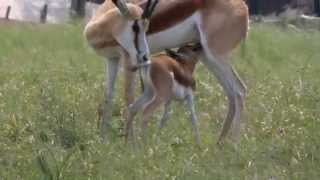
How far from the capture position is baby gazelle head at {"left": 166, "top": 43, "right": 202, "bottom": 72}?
9672 millimetres

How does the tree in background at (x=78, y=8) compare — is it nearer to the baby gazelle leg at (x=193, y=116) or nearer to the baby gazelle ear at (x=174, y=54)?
the baby gazelle ear at (x=174, y=54)

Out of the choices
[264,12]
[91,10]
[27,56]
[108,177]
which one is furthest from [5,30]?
[264,12]

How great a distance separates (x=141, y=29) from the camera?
29.3 ft

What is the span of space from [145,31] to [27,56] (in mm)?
6301

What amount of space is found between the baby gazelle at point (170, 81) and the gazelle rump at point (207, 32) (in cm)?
19

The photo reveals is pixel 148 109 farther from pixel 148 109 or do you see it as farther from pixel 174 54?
pixel 174 54

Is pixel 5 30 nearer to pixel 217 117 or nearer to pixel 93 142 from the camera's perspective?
pixel 217 117

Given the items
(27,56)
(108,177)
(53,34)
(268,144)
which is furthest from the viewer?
(53,34)

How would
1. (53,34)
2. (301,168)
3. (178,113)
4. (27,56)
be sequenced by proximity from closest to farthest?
(301,168) < (178,113) < (27,56) < (53,34)

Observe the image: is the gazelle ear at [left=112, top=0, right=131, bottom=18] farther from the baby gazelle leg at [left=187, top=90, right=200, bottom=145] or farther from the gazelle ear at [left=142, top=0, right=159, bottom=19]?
the baby gazelle leg at [left=187, top=90, right=200, bottom=145]

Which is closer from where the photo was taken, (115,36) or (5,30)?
(115,36)

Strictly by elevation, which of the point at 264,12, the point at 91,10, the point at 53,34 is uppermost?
the point at 53,34

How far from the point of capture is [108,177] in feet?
21.9

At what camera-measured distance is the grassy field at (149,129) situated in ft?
22.7
